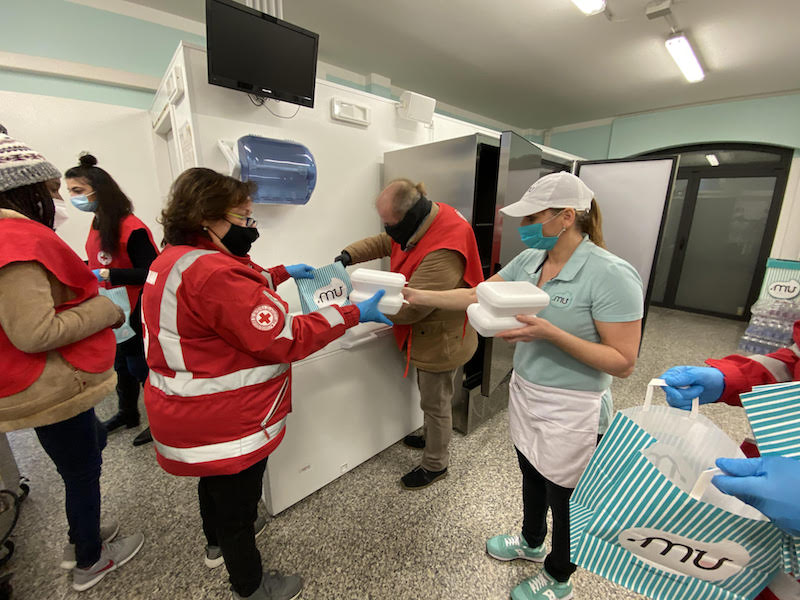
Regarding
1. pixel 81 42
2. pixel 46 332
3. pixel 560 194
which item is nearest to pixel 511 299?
pixel 560 194

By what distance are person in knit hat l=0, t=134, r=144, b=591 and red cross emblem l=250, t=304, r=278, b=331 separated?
573mm

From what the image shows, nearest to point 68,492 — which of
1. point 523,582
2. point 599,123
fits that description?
point 523,582

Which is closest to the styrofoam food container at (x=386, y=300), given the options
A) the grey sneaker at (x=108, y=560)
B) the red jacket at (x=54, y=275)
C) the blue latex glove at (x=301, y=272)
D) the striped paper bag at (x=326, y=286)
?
the striped paper bag at (x=326, y=286)

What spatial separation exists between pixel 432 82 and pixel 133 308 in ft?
14.0

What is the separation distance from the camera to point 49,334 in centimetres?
90

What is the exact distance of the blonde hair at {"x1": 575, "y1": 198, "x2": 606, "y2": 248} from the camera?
106 cm

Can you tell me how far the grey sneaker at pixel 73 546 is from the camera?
1.33 meters

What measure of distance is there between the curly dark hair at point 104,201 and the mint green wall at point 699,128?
263 inches

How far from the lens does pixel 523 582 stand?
1266mm

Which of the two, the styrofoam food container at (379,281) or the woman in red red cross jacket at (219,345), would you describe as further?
the styrofoam food container at (379,281)

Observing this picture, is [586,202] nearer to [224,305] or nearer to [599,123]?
[224,305]

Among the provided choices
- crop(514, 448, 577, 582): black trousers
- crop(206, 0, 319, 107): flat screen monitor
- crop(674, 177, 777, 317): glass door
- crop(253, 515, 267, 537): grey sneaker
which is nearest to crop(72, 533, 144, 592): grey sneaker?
crop(253, 515, 267, 537): grey sneaker

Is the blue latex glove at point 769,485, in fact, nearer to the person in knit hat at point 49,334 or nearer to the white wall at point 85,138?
the person in knit hat at point 49,334

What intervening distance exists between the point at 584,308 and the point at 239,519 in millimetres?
1216
